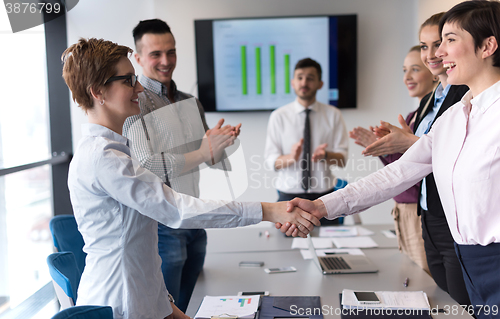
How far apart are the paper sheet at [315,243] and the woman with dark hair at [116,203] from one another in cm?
100

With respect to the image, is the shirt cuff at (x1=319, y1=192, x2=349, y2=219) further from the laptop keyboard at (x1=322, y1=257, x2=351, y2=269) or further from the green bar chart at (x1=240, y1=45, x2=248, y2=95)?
the green bar chart at (x1=240, y1=45, x2=248, y2=95)

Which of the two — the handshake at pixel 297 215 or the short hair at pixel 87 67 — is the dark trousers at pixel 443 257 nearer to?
the handshake at pixel 297 215

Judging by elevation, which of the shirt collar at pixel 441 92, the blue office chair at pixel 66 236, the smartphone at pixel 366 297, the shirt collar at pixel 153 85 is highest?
the shirt collar at pixel 153 85

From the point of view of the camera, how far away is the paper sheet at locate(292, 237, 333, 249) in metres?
2.25

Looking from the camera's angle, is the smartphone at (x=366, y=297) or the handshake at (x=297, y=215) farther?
the handshake at (x=297, y=215)

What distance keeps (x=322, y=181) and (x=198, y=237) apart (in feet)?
4.96

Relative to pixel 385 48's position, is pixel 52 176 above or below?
below

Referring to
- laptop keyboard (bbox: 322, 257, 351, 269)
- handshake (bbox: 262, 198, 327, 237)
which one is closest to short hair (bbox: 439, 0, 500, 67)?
handshake (bbox: 262, 198, 327, 237)

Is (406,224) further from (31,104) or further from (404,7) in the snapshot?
(31,104)

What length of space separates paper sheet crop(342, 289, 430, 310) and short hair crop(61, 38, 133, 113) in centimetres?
118

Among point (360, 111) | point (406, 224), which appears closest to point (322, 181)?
point (406, 224)

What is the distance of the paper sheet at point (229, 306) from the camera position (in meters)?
1.43

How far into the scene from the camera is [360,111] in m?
4.23

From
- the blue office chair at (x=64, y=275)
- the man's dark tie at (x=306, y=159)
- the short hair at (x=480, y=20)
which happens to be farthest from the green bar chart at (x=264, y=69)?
the blue office chair at (x=64, y=275)
